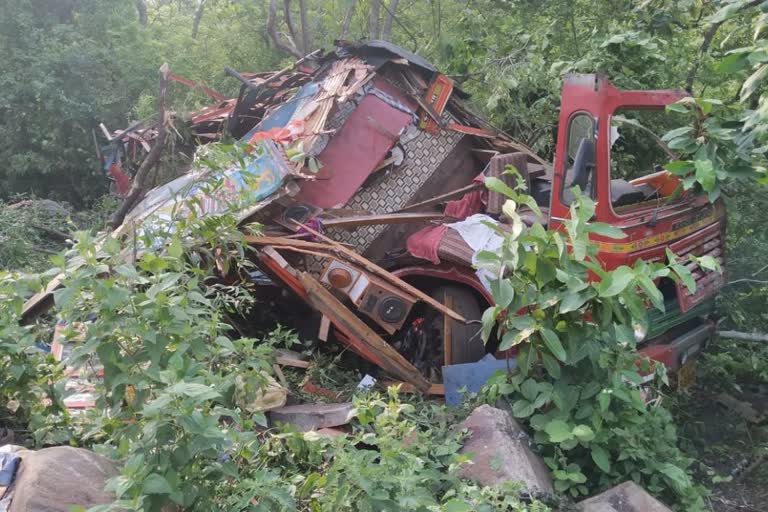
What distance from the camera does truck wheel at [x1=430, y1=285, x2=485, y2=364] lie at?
17.4 ft

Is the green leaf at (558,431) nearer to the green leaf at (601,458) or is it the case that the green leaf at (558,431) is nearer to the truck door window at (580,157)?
the green leaf at (601,458)

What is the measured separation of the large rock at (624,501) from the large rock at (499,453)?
0.66 ft

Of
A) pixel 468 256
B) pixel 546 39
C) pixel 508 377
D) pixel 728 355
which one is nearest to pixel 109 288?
pixel 508 377

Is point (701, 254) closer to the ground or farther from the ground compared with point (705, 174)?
closer to the ground

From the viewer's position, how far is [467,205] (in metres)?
6.00

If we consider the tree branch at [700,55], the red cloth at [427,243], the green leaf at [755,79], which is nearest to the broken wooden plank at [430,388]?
the red cloth at [427,243]

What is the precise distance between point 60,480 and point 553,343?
222 centimetres

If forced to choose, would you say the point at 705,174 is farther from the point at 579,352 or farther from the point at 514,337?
the point at 514,337

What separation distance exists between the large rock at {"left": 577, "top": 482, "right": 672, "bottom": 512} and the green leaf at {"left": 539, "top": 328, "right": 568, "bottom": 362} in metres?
0.67

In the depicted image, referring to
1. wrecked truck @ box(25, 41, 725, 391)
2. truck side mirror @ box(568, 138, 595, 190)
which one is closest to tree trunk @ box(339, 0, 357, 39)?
wrecked truck @ box(25, 41, 725, 391)

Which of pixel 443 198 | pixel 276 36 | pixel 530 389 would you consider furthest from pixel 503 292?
pixel 276 36

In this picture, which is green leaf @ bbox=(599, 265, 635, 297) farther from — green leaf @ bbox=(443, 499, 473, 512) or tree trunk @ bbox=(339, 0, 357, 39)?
tree trunk @ bbox=(339, 0, 357, 39)

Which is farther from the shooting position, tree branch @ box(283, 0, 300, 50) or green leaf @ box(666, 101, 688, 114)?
tree branch @ box(283, 0, 300, 50)

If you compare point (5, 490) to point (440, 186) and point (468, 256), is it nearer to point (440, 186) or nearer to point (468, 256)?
point (468, 256)
